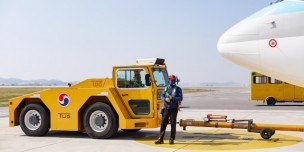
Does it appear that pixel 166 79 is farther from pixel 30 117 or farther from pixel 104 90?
pixel 30 117

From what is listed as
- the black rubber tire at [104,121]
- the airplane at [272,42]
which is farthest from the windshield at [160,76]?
the airplane at [272,42]

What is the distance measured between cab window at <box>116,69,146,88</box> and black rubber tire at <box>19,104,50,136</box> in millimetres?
2486

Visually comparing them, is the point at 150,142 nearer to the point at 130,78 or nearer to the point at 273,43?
the point at 130,78

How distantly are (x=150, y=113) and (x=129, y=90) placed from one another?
917 millimetres

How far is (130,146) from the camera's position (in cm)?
1020

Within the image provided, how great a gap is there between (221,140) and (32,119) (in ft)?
18.9

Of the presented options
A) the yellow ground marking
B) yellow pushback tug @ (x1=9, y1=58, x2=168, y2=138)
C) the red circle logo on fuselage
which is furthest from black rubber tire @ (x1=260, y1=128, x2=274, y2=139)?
the red circle logo on fuselage

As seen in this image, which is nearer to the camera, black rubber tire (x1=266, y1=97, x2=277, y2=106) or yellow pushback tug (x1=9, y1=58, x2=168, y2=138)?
yellow pushback tug (x1=9, y1=58, x2=168, y2=138)

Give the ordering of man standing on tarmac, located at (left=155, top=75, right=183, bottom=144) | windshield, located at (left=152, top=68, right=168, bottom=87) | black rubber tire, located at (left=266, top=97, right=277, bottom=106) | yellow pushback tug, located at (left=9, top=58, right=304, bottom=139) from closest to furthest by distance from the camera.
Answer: man standing on tarmac, located at (left=155, top=75, right=183, bottom=144) < yellow pushback tug, located at (left=9, top=58, right=304, bottom=139) < windshield, located at (left=152, top=68, right=168, bottom=87) < black rubber tire, located at (left=266, top=97, right=277, bottom=106)

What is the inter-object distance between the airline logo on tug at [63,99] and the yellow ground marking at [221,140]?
237 centimetres

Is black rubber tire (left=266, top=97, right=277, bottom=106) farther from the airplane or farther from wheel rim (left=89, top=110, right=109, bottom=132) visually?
the airplane

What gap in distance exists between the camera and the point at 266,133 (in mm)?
10852

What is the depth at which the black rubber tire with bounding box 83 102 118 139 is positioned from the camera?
1116cm

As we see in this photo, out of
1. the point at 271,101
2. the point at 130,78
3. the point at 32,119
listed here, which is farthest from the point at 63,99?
the point at 271,101
